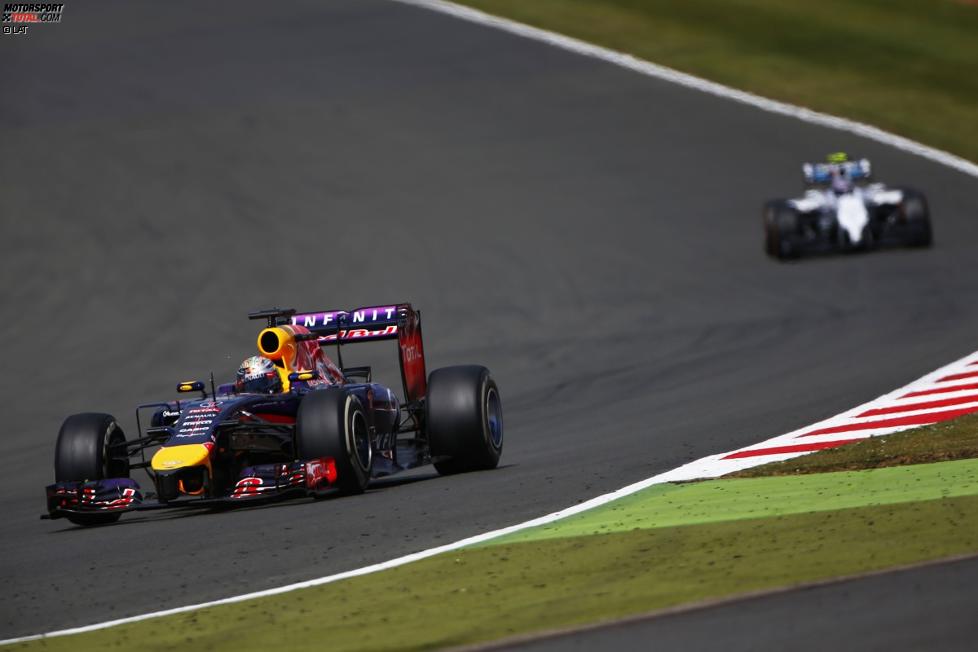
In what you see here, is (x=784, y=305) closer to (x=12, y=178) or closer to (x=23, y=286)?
(x=23, y=286)

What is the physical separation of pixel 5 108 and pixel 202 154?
495 centimetres

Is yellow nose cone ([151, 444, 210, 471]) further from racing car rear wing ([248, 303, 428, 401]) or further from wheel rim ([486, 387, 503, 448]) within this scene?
wheel rim ([486, 387, 503, 448])

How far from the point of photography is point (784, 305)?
22.2 meters

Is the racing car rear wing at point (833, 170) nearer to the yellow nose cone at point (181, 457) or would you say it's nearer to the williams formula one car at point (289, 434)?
the williams formula one car at point (289, 434)

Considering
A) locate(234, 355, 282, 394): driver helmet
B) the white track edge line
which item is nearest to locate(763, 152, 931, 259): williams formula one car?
the white track edge line

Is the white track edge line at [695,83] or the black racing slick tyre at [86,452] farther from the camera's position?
the white track edge line at [695,83]

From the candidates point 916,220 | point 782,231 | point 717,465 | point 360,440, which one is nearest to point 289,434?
point 360,440

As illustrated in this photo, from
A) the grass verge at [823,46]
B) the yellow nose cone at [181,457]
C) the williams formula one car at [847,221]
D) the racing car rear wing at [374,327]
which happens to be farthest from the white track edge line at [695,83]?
the yellow nose cone at [181,457]

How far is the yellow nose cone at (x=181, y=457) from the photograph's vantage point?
Answer: 11.6 meters

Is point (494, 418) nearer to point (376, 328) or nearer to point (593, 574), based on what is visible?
point (376, 328)

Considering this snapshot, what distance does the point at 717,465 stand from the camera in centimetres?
1184

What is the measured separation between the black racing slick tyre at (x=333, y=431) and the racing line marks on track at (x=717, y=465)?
213 cm

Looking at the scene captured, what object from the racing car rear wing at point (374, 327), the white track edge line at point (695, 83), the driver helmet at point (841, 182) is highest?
the white track edge line at point (695, 83)

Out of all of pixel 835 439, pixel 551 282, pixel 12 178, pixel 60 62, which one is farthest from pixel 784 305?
pixel 60 62
